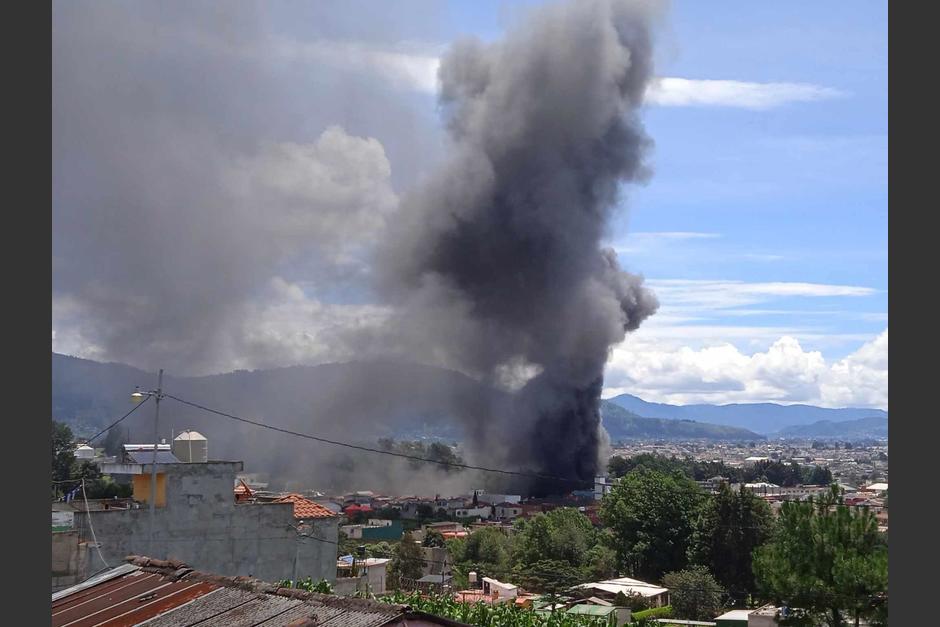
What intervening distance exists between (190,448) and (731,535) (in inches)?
1010

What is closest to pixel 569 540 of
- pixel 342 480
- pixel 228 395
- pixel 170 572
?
pixel 170 572

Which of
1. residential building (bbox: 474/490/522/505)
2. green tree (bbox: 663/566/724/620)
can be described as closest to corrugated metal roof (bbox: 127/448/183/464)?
green tree (bbox: 663/566/724/620)

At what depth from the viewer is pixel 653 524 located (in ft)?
140

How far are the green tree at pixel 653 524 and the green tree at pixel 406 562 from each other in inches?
334

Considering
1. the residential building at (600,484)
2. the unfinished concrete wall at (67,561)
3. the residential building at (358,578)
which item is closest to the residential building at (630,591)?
the residential building at (358,578)

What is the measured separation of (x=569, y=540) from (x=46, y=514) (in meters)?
37.1

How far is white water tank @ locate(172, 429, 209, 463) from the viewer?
20.2 metres

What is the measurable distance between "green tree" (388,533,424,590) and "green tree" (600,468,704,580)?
8.47 metres

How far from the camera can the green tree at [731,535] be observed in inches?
1524

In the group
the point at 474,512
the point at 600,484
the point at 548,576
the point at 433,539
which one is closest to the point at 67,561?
the point at 548,576

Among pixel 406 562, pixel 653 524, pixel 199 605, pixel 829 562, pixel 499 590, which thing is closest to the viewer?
pixel 199 605

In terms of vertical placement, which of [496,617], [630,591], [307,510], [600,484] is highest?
[307,510]

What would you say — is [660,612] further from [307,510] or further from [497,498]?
[497,498]

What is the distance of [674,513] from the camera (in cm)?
4284
